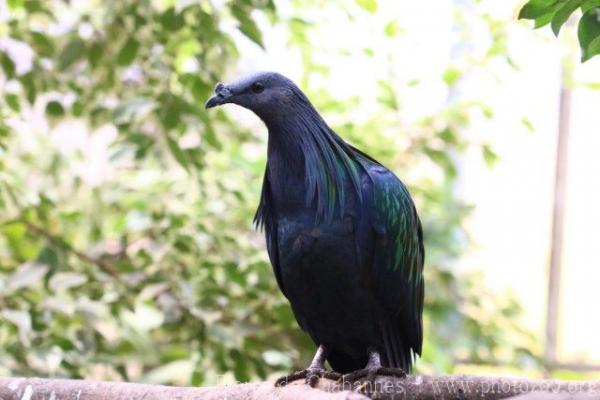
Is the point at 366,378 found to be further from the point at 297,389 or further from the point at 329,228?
the point at 329,228

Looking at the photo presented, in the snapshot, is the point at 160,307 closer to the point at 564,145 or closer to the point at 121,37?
the point at 121,37

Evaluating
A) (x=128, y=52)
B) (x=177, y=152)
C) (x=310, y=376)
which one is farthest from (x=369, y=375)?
(x=128, y=52)

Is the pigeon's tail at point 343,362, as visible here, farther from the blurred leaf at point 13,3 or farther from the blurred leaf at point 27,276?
the blurred leaf at point 13,3

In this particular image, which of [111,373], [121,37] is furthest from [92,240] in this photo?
[121,37]

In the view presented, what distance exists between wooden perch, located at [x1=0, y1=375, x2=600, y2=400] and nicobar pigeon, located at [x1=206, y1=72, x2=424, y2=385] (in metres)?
0.08

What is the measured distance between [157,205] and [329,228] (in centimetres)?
126

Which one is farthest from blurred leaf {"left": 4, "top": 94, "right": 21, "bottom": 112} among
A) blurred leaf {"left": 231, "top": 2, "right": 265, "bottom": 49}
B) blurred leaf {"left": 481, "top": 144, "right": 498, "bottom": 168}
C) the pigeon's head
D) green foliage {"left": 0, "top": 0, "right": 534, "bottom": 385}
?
blurred leaf {"left": 481, "top": 144, "right": 498, "bottom": 168}

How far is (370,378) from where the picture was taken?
6.09ft

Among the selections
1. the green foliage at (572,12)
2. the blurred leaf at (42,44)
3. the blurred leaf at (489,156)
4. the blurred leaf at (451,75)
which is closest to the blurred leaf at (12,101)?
the blurred leaf at (42,44)

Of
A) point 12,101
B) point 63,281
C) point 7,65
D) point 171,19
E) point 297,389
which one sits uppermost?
point 171,19

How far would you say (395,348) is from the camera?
7.00 ft

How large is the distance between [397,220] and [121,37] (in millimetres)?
1392

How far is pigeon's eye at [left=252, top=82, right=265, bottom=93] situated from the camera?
1913 mm

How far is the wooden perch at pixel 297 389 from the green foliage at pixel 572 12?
2.02 ft
